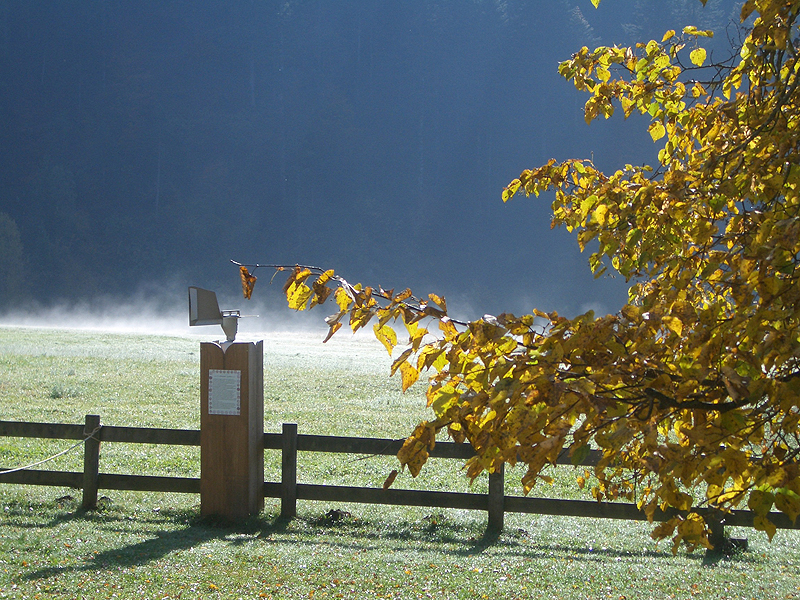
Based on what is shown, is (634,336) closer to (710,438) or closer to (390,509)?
(710,438)

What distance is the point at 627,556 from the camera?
6238 mm

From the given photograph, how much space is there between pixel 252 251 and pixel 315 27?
33084 mm

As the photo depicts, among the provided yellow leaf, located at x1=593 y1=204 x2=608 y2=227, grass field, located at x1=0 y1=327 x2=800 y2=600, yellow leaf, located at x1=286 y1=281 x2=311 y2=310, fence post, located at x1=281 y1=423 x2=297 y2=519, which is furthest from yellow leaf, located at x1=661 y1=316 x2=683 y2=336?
fence post, located at x1=281 y1=423 x2=297 y2=519

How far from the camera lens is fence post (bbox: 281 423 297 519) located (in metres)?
6.81

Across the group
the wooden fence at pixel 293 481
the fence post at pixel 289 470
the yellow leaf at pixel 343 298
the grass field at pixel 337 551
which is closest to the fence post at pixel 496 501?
the wooden fence at pixel 293 481

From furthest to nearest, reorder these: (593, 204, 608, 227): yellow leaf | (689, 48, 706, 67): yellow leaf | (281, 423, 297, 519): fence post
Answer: (281, 423, 297, 519): fence post
(689, 48, 706, 67): yellow leaf
(593, 204, 608, 227): yellow leaf

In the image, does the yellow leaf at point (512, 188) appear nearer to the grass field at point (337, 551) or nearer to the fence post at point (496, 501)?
the grass field at point (337, 551)

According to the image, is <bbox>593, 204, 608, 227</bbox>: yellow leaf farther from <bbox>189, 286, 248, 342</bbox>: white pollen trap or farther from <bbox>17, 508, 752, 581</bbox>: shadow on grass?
<bbox>189, 286, 248, 342</bbox>: white pollen trap

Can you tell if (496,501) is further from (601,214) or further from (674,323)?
(674,323)

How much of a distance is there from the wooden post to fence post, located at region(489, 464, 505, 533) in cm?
224

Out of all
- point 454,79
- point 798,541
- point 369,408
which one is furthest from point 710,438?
point 454,79

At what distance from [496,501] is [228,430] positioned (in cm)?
256

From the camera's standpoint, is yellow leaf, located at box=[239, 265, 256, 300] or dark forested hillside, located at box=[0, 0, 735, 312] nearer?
yellow leaf, located at box=[239, 265, 256, 300]

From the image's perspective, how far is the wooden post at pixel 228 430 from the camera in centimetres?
662
